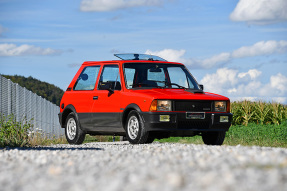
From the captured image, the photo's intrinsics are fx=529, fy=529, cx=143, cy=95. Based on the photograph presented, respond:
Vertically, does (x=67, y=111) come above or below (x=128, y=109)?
below

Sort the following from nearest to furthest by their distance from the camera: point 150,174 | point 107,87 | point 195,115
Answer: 1. point 150,174
2. point 195,115
3. point 107,87

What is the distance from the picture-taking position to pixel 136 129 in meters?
12.1

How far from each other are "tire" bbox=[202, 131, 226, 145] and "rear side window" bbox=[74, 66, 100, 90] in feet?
10.5

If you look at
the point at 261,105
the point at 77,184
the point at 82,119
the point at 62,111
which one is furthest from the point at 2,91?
the point at 77,184

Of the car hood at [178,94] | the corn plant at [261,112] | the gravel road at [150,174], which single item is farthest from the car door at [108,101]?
the corn plant at [261,112]

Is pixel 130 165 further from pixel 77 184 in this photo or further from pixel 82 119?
pixel 82 119

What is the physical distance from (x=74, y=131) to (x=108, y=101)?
191 centimetres

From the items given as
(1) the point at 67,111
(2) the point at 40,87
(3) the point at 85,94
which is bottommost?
(1) the point at 67,111

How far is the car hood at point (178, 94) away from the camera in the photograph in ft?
38.4

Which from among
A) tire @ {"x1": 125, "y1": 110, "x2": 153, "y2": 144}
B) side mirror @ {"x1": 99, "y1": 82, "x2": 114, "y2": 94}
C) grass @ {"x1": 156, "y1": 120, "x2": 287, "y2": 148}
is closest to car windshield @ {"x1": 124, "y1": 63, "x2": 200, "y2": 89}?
side mirror @ {"x1": 99, "y1": 82, "x2": 114, "y2": 94}

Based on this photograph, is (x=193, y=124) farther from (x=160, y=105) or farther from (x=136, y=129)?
(x=136, y=129)

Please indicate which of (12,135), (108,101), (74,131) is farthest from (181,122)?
(12,135)

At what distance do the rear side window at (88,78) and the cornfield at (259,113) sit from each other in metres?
9.92

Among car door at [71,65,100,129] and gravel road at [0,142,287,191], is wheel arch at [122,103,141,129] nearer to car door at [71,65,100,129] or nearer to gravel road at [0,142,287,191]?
car door at [71,65,100,129]
